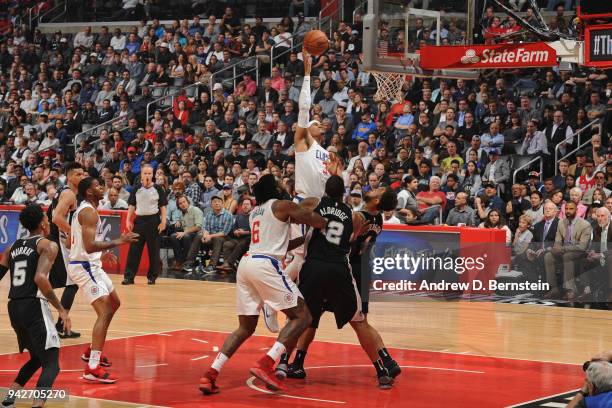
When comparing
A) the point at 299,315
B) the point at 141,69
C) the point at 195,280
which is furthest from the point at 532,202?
the point at 141,69

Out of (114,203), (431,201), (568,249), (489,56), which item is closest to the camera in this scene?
(489,56)

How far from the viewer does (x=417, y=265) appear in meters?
15.3

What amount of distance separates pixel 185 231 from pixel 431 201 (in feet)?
14.6

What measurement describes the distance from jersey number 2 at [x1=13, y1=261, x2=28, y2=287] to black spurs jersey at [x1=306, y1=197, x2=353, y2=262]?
2.54 m

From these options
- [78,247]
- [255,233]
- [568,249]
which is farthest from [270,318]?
[568,249]

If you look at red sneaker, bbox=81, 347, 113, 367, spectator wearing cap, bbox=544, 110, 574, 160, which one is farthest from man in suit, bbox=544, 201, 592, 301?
red sneaker, bbox=81, 347, 113, 367

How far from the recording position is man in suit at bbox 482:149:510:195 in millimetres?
17875

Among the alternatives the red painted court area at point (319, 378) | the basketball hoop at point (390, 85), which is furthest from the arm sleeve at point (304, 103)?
the basketball hoop at point (390, 85)

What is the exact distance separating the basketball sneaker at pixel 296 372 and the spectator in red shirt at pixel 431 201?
714 centimetres

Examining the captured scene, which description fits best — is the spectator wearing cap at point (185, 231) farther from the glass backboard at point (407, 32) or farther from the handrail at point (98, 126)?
the handrail at point (98, 126)

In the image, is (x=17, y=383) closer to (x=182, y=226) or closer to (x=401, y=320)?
(x=401, y=320)

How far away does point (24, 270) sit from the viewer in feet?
25.3

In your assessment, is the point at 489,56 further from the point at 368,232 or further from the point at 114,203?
the point at 114,203

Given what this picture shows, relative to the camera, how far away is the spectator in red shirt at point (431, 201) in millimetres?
16500
